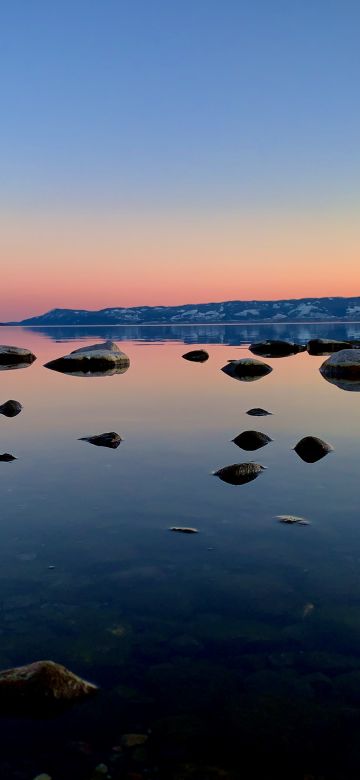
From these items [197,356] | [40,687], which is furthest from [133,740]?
[197,356]

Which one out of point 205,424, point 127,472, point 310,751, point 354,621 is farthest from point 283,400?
point 310,751

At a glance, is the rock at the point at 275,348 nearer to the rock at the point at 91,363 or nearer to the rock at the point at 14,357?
the rock at the point at 91,363

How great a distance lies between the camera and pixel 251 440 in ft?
45.3

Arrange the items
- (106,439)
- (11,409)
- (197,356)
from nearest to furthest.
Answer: (106,439) < (11,409) < (197,356)

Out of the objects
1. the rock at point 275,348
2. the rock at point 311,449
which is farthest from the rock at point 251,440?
the rock at point 275,348

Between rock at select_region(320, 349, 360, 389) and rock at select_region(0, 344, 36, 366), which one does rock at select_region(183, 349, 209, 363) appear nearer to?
rock at select_region(0, 344, 36, 366)

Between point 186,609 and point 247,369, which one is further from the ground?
point 247,369

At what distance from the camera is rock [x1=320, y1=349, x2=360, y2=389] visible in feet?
104

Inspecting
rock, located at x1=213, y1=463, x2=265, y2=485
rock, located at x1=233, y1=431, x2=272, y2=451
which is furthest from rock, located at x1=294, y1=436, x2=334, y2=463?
rock, located at x1=213, y1=463, x2=265, y2=485

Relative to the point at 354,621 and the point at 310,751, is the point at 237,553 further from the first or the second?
the point at 310,751

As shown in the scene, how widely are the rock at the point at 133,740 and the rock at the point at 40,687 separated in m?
0.56

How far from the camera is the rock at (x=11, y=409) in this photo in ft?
63.0

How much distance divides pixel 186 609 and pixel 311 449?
25.0 feet

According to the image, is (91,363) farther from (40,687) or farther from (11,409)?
(40,687)
